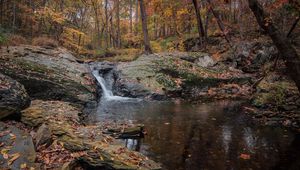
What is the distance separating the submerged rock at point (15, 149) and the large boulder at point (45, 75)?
16.4ft

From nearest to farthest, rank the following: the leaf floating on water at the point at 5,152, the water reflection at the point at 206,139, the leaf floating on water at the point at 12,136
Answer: the leaf floating on water at the point at 5,152 → the leaf floating on water at the point at 12,136 → the water reflection at the point at 206,139

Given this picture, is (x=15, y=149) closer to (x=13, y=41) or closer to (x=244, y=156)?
(x=244, y=156)

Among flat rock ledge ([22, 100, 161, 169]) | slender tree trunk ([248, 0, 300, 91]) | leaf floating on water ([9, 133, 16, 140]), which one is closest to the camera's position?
flat rock ledge ([22, 100, 161, 169])

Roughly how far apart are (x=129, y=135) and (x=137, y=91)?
625 centimetres

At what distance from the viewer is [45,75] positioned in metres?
11.9

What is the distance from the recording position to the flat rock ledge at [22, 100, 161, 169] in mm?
5438

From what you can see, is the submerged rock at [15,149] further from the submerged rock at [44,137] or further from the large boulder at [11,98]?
the large boulder at [11,98]

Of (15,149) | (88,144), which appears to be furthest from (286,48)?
(15,149)

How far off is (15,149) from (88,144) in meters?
1.37

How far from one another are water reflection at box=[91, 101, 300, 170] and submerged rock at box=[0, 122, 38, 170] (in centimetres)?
252

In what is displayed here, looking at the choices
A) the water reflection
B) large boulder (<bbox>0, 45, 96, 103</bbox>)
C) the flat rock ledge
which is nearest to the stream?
the water reflection

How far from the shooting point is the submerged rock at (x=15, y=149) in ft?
16.0

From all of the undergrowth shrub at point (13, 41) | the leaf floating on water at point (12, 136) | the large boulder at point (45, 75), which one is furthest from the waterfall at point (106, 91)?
the leaf floating on water at point (12, 136)

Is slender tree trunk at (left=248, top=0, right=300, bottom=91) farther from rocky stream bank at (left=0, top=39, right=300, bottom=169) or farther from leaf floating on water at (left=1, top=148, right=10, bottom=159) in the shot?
leaf floating on water at (left=1, top=148, right=10, bottom=159)
